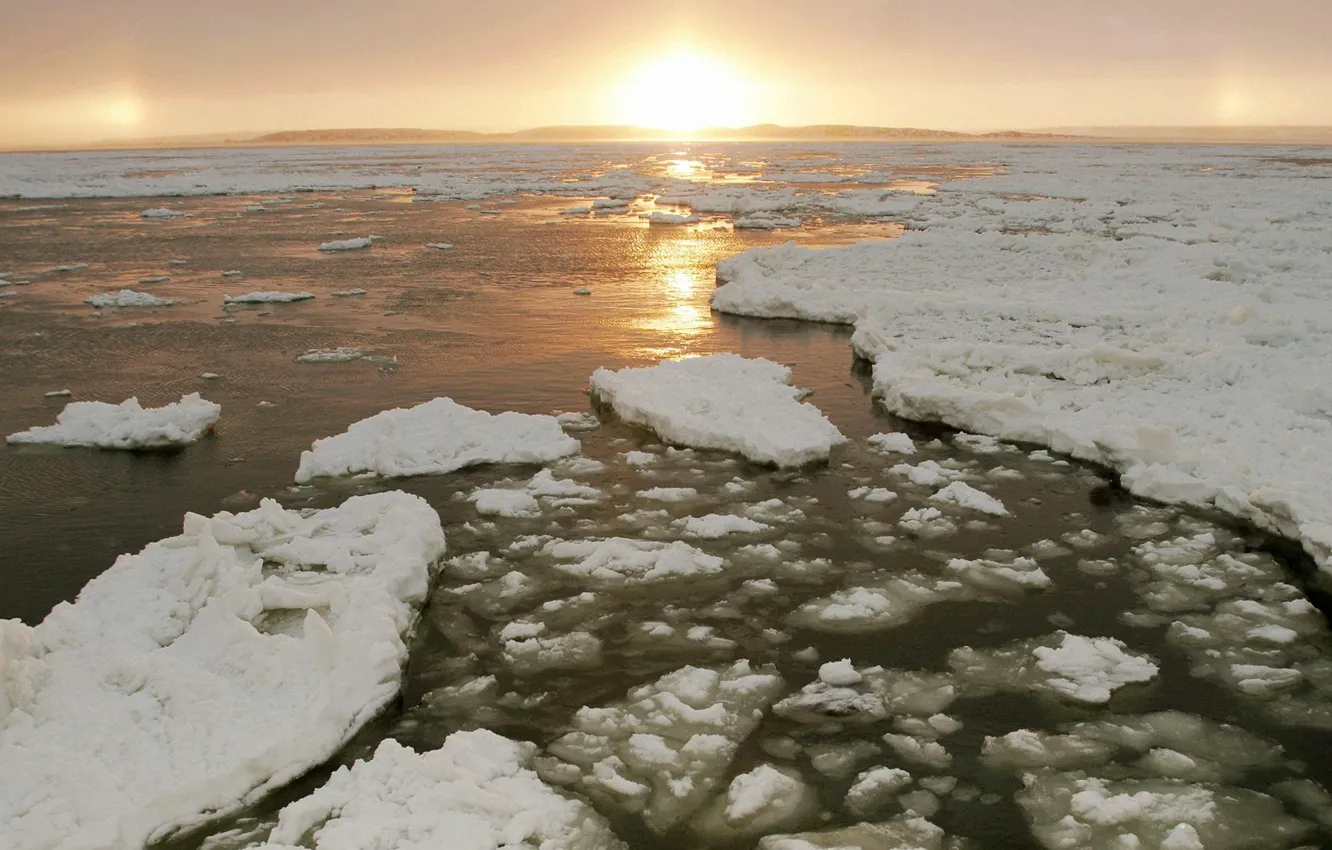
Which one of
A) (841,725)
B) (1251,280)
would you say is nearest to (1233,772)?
(841,725)

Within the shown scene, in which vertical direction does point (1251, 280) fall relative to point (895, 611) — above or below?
above

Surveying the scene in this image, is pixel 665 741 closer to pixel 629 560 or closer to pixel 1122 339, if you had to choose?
pixel 629 560

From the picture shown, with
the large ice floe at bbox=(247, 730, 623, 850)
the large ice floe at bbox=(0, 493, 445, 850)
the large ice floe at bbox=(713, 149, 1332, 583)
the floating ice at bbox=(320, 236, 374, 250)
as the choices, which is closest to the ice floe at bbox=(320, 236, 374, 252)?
the floating ice at bbox=(320, 236, 374, 250)

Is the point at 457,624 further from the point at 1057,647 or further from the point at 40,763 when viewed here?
the point at 1057,647

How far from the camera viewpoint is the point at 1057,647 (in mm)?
5457

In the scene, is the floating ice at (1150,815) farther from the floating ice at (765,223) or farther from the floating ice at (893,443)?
the floating ice at (765,223)

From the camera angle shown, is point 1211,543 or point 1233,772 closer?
point 1233,772

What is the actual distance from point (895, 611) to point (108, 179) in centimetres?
5702

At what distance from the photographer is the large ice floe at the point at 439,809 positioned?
3.95 m

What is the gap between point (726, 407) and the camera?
9188mm

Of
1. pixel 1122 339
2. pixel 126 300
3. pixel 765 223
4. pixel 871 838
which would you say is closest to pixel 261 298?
pixel 126 300

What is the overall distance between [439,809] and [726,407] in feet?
18.4

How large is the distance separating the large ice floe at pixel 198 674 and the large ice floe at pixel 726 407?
2984 mm

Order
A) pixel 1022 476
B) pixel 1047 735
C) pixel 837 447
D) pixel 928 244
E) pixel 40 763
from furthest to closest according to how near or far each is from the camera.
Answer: pixel 928 244, pixel 837 447, pixel 1022 476, pixel 1047 735, pixel 40 763
